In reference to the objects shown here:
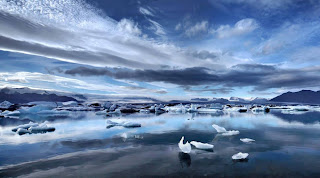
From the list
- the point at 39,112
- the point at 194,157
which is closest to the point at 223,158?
the point at 194,157

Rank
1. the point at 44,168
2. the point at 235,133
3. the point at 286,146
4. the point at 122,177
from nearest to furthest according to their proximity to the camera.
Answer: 1. the point at 122,177
2. the point at 44,168
3. the point at 286,146
4. the point at 235,133

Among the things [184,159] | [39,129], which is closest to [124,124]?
[39,129]

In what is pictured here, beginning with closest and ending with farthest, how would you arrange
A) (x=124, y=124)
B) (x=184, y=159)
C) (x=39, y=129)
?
(x=184, y=159)
(x=39, y=129)
(x=124, y=124)

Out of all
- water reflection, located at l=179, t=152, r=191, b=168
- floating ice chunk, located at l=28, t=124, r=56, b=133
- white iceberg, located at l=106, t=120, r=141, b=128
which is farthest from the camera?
white iceberg, located at l=106, t=120, r=141, b=128

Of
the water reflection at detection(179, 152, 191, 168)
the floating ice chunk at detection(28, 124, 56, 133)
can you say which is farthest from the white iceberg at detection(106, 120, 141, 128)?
the water reflection at detection(179, 152, 191, 168)

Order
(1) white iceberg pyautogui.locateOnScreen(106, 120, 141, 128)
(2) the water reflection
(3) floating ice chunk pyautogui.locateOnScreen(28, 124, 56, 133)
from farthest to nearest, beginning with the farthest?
(1) white iceberg pyautogui.locateOnScreen(106, 120, 141, 128), (3) floating ice chunk pyautogui.locateOnScreen(28, 124, 56, 133), (2) the water reflection

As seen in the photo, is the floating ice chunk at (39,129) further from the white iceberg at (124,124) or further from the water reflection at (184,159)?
the water reflection at (184,159)

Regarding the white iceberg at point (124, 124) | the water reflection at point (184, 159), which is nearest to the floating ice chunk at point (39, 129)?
the white iceberg at point (124, 124)

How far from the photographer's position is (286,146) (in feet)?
35.1

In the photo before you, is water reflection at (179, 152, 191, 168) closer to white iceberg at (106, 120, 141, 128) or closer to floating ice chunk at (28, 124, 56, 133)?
white iceberg at (106, 120, 141, 128)

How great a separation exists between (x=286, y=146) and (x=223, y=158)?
5.34m

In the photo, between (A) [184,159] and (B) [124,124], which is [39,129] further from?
(A) [184,159]

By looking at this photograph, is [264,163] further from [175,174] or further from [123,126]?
[123,126]

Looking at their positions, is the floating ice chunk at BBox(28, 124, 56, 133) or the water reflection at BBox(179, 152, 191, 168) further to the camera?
the floating ice chunk at BBox(28, 124, 56, 133)
